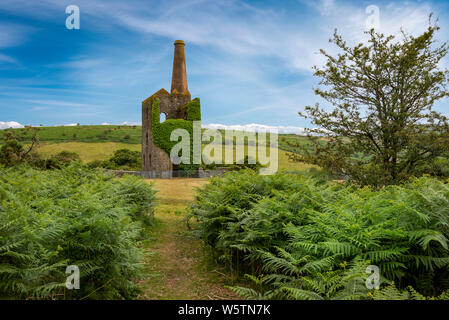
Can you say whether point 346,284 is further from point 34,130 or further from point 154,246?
point 34,130

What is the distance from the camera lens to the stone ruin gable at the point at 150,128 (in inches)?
1222

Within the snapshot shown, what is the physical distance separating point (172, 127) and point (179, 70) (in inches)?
305

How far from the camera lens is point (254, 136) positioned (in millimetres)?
61750

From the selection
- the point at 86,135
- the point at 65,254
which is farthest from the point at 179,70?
the point at 86,135

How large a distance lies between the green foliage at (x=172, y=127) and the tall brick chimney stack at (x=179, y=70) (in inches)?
124

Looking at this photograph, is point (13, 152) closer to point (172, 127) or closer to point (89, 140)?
point (172, 127)

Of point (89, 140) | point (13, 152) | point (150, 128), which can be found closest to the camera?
point (13, 152)

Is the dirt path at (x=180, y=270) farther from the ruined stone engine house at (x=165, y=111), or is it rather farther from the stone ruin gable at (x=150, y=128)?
the ruined stone engine house at (x=165, y=111)

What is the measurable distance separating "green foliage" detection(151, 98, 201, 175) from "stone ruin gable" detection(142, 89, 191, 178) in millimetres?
522

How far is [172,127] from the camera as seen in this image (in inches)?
1247

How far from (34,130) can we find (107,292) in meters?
20.1

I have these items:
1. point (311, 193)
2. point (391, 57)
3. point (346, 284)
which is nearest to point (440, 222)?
point (346, 284)

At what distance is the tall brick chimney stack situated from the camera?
3462 cm

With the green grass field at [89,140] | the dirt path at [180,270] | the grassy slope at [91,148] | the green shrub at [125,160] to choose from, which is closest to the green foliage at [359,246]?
the dirt path at [180,270]
